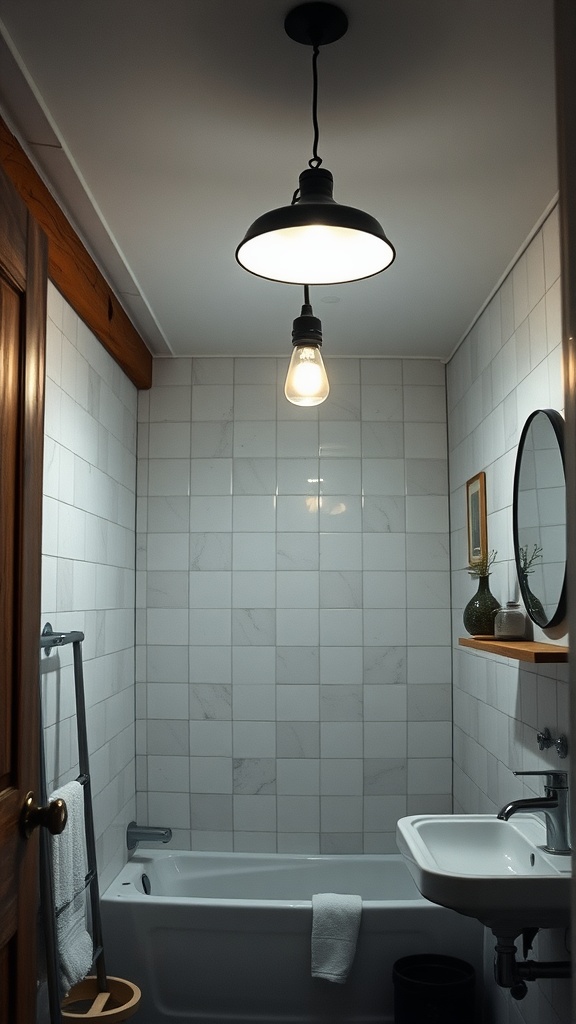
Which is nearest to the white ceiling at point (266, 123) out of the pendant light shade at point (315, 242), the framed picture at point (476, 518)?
the pendant light shade at point (315, 242)

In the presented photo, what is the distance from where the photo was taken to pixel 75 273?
9.08ft

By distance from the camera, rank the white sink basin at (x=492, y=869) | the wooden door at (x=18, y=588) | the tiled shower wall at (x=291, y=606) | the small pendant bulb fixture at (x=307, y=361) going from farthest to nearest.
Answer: the tiled shower wall at (x=291, y=606) → the small pendant bulb fixture at (x=307, y=361) → the white sink basin at (x=492, y=869) → the wooden door at (x=18, y=588)

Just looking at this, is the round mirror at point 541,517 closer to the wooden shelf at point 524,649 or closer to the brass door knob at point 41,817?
the wooden shelf at point 524,649

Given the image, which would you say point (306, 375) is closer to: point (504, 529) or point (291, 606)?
point (504, 529)

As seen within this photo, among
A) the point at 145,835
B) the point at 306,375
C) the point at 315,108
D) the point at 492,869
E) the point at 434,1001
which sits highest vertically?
the point at 315,108

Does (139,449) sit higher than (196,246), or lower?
lower

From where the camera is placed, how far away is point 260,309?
349cm

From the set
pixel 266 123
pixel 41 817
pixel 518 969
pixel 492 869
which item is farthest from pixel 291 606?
pixel 41 817

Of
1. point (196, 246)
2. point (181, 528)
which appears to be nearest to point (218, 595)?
point (181, 528)

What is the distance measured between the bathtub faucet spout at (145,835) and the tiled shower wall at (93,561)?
0.05m

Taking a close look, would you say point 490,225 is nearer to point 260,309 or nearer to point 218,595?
point 260,309

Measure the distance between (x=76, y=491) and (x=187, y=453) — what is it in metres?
1.10

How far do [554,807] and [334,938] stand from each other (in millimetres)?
1217

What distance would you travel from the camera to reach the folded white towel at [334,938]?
10.3ft
